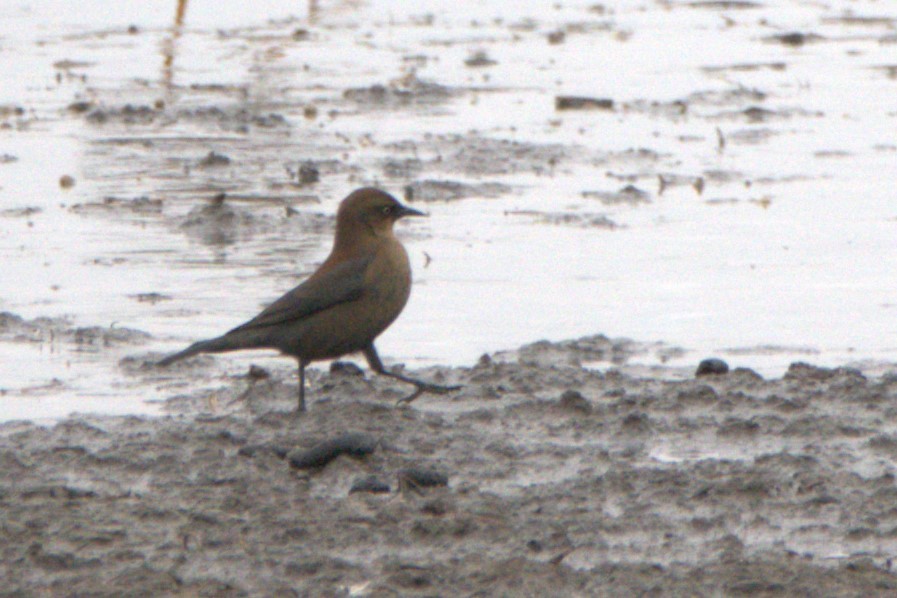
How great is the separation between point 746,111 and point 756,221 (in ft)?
11.7

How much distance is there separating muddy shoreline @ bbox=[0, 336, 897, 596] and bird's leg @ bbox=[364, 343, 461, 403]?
0.04 meters

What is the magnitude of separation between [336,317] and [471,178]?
455 cm

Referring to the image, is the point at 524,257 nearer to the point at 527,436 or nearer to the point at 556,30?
the point at 527,436

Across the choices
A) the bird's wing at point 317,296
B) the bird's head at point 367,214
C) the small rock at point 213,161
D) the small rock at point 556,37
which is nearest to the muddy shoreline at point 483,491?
the bird's wing at point 317,296

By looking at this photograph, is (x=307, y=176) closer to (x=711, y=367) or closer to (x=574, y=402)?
(x=711, y=367)

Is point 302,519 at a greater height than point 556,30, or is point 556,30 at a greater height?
point 556,30

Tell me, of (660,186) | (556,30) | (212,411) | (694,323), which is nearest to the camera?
(212,411)

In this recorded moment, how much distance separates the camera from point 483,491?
5.51m

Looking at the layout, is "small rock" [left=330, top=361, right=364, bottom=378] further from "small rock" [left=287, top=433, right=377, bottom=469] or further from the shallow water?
"small rock" [left=287, top=433, right=377, bottom=469]

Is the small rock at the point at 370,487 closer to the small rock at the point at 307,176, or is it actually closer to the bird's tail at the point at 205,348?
the bird's tail at the point at 205,348

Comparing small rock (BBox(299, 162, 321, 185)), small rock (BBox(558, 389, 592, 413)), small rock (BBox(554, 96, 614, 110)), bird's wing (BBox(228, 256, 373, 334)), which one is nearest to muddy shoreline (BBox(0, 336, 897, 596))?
small rock (BBox(558, 389, 592, 413))

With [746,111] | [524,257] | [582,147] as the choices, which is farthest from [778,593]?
[746,111]

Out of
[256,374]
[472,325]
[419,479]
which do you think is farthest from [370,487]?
[472,325]

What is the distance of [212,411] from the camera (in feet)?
21.9
